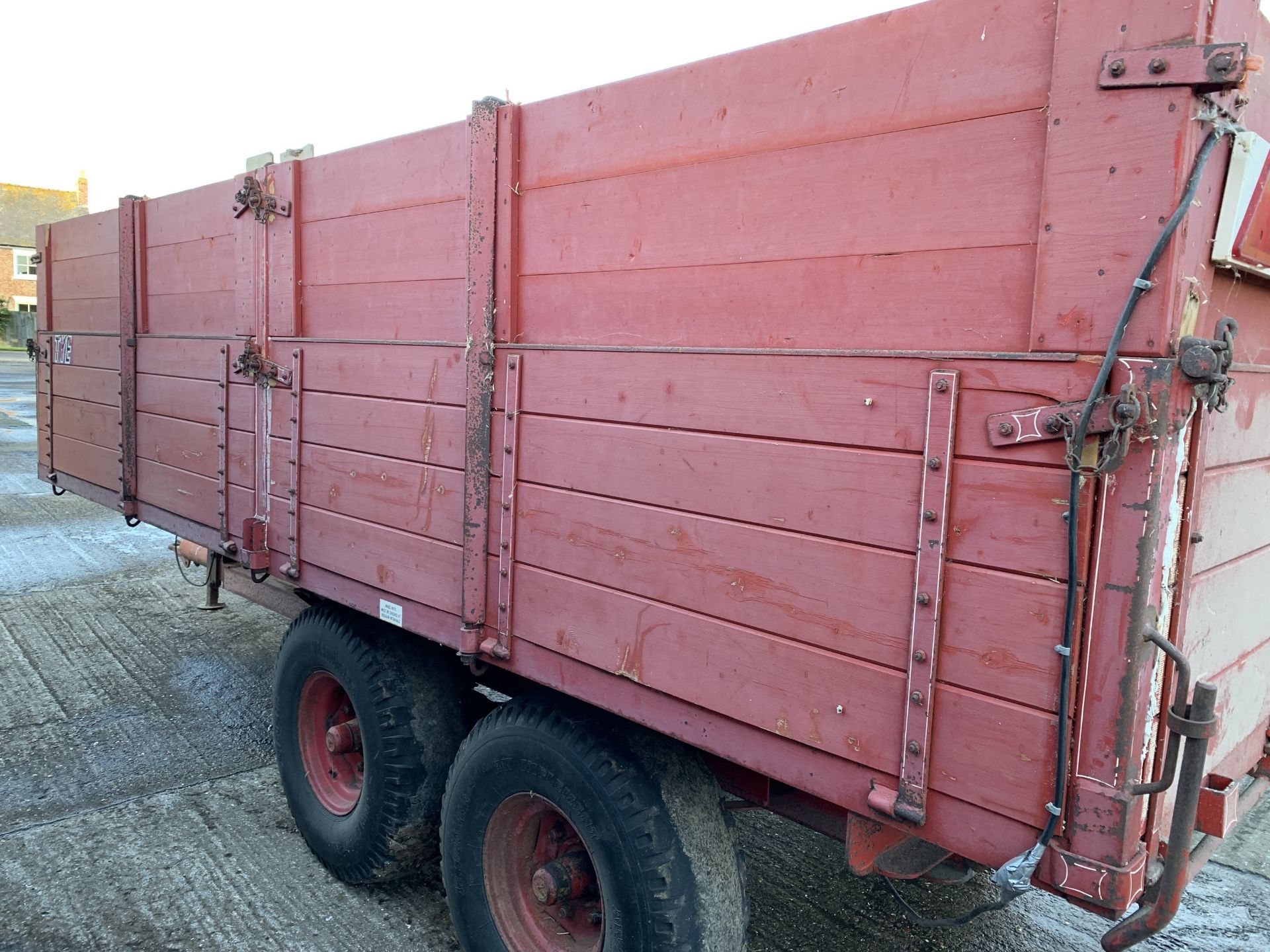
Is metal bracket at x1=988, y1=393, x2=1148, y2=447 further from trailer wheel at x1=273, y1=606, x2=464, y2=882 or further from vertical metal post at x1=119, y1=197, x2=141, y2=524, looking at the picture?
vertical metal post at x1=119, y1=197, x2=141, y2=524

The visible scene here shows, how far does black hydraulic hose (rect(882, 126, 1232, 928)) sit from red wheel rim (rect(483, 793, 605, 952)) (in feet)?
4.59

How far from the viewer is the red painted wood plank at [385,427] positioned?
279cm

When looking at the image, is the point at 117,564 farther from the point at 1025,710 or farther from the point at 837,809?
the point at 1025,710

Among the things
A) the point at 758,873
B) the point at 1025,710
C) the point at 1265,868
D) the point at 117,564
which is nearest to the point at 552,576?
the point at 1025,710

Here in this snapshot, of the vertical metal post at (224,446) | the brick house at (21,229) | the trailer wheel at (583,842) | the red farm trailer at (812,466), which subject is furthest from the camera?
the brick house at (21,229)

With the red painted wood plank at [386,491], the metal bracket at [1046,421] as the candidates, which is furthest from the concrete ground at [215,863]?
the metal bracket at [1046,421]

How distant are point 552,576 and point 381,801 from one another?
1298 mm

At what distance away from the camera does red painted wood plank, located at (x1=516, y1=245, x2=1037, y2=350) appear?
1.68 metres

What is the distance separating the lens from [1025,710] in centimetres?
164

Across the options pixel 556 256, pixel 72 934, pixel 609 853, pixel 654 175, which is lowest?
pixel 72 934

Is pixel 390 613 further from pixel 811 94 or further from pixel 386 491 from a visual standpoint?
pixel 811 94

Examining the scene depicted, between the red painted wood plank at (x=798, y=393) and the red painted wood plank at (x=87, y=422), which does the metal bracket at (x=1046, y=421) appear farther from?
the red painted wood plank at (x=87, y=422)

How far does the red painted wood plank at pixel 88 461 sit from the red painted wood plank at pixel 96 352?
0.46 m

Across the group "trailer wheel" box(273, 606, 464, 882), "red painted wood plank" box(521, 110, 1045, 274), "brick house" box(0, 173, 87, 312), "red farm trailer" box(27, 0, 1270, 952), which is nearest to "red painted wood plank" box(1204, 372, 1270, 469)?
"red farm trailer" box(27, 0, 1270, 952)
